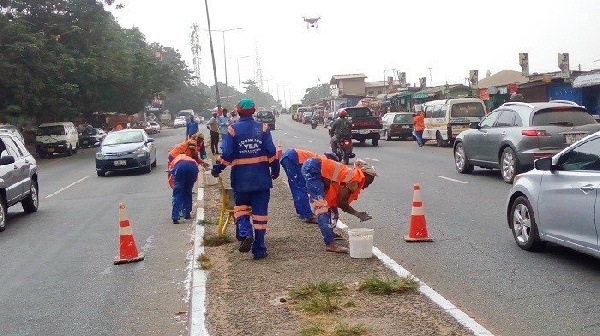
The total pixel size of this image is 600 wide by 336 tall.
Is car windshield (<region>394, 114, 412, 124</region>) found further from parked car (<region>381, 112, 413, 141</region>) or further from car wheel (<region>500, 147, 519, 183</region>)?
car wheel (<region>500, 147, 519, 183</region>)

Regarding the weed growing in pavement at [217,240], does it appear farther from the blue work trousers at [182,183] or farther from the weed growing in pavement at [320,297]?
the weed growing in pavement at [320,297]

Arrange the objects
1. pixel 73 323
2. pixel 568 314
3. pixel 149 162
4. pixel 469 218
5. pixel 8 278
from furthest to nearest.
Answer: pixel 149 162 < pixel 469 218 < pixel 8 278 < pixel 73 323 < pixel 568 314

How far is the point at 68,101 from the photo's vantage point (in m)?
39.1

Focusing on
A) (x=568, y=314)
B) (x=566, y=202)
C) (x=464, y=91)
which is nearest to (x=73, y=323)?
(x=568, y=314)

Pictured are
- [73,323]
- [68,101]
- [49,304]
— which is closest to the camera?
[73,323]

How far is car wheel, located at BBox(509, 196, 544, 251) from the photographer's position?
830 cm

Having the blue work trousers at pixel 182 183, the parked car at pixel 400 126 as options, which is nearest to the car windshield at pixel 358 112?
the parked car at pixel 400 126

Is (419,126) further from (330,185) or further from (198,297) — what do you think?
(198,297)

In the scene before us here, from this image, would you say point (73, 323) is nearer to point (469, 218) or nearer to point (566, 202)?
point (566, 202)

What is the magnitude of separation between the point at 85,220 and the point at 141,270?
506 centimetres

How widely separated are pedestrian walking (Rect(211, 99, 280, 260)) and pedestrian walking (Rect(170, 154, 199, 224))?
3.57 meters

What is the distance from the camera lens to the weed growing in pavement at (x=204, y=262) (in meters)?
8.04

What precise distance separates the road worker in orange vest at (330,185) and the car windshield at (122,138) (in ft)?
52.9

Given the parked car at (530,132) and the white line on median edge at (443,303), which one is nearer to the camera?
the white line on median edge at (443,303)
